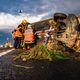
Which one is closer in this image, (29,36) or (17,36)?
(29,36)

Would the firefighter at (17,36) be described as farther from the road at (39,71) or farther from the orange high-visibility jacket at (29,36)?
the road at (39,71)

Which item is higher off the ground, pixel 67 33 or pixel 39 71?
pixel 67 33

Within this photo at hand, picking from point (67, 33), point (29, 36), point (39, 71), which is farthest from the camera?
point (67, 33)

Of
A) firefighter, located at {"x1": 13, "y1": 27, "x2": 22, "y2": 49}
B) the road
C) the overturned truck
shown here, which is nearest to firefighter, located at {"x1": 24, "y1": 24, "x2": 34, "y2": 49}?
the overturned truck

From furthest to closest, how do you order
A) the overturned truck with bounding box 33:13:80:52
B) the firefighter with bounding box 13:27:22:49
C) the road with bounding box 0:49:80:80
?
the firefighter with bounding box 13:27:22:49 → the overturned truck with bounding box 33:13:80:52 → the road with bounding box 0:49:80:80

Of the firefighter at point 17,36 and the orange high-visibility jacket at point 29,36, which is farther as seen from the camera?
the firefighter at point 17,36

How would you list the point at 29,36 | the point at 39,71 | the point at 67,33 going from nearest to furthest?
the point at 39,71, the point at 29,36, the point at 67,33

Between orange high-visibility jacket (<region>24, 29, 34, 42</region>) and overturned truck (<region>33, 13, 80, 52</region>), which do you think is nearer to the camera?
orange high-visibility jacket (<region>24, 29, 34, 42</region>)

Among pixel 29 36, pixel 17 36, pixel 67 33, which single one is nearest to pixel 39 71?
pixel 29 36

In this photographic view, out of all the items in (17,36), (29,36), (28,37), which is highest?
(29,36)

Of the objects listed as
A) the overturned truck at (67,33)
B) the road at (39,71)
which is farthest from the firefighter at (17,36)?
the road at (39,71)

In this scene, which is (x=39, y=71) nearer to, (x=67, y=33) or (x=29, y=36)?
(x=29, y=36)

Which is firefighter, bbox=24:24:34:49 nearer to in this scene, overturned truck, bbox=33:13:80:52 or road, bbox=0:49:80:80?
overturned truck, bbox=33:13:80:52

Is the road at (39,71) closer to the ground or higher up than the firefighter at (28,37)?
closer to the ground
